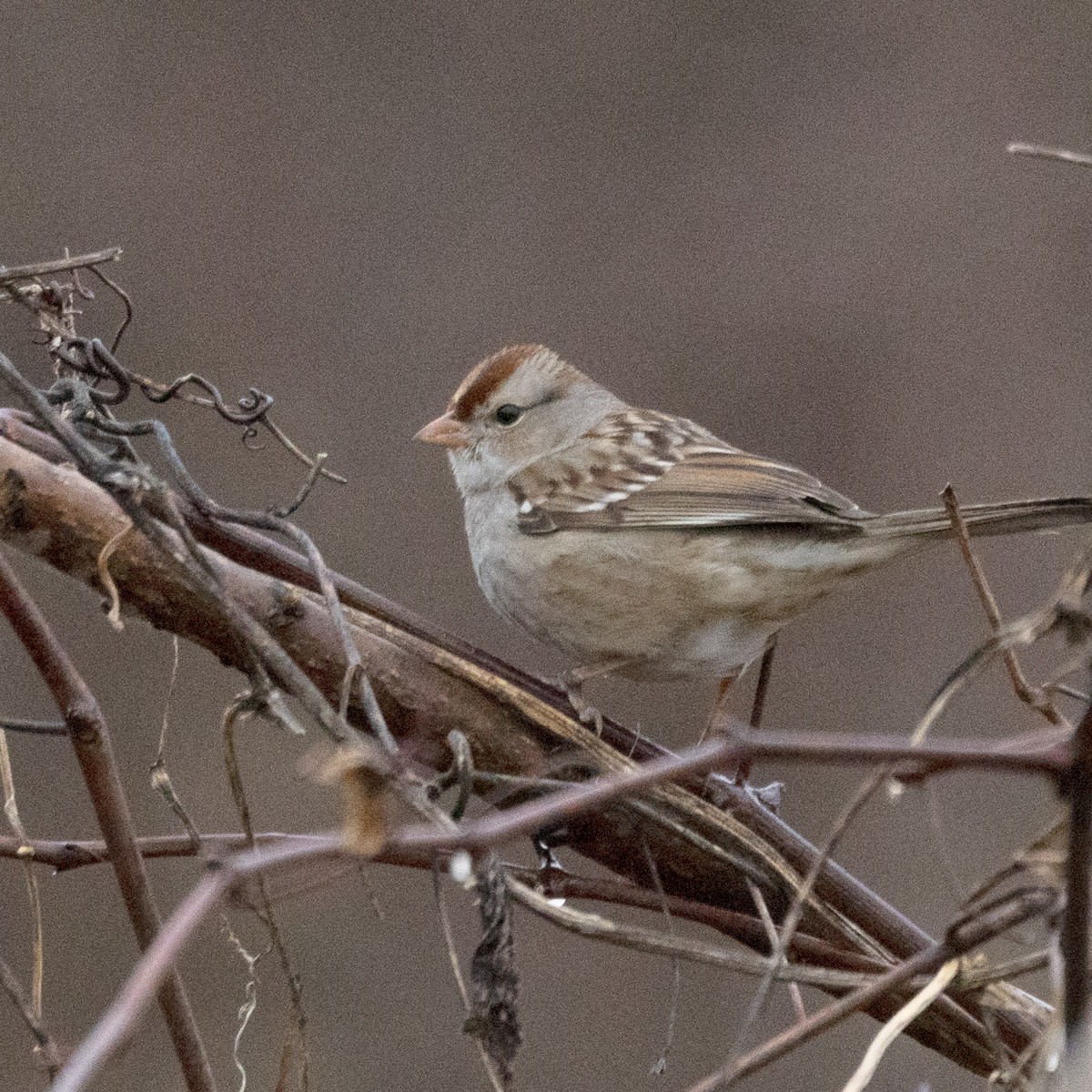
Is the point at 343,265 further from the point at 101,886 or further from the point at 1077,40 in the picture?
the point at 1077,40

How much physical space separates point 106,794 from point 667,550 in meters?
1.51

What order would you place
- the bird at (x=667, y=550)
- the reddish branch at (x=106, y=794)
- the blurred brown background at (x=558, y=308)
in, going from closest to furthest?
1. the reddish branch at (x=106, y=794)
2. the bird at (x=667, y=550)
3. the blurred brown background at (x=558, y=308)

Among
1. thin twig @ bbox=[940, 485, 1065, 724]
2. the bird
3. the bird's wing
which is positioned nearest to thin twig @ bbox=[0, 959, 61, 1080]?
thin twig @ bbox=[940, 485, 1065, 724]

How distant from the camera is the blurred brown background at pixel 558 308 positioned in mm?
3957

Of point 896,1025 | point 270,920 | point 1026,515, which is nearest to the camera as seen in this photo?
point 896,1025

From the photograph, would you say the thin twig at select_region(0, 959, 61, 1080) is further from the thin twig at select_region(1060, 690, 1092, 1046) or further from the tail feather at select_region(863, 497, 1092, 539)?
the tail feather at select_region(863, 497, 1092, 539)

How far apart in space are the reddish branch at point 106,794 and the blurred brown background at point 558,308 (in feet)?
8.60

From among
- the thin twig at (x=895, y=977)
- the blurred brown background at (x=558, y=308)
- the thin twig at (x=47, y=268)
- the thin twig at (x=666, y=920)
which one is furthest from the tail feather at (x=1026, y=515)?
the blurred brown background at (x=558, y=308)

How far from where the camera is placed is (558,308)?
4305 millimetres

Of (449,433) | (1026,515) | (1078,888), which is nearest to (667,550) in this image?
(449,433)

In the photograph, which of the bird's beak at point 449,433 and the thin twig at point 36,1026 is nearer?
the thin twig at point 36,1026

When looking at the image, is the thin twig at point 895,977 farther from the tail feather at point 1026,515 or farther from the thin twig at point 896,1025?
the tail feather at point 1026,515

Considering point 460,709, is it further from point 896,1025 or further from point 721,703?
point 721,703

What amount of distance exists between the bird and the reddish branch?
4.18 feet
